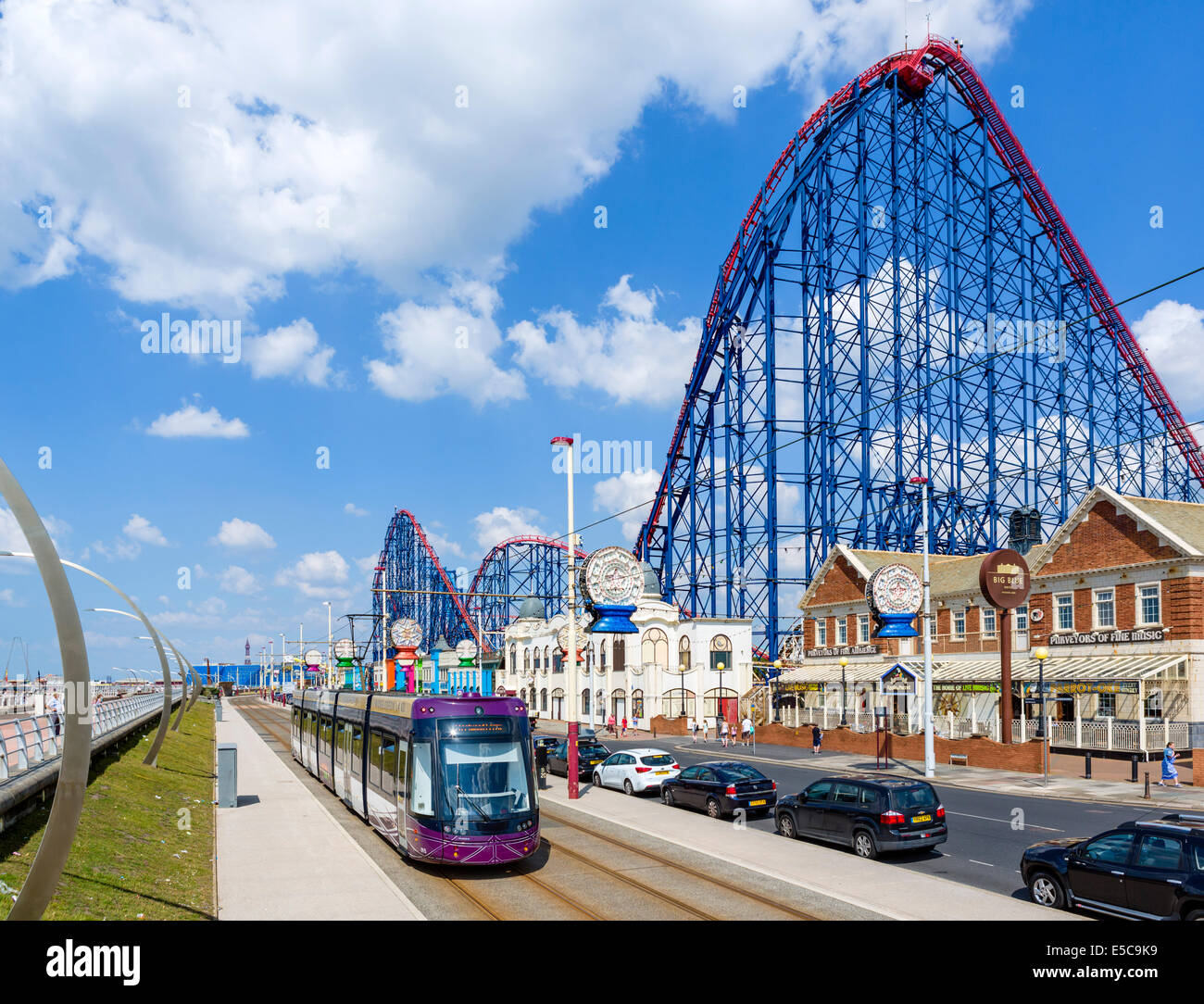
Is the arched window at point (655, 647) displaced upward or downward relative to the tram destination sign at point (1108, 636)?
downward

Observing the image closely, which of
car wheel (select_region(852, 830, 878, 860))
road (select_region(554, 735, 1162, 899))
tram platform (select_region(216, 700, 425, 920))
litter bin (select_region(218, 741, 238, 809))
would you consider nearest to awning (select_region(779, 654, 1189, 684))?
road (select_region(554, 735, 1162, 899))

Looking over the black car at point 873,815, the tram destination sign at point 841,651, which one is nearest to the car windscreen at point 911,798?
the black car at point 873,815

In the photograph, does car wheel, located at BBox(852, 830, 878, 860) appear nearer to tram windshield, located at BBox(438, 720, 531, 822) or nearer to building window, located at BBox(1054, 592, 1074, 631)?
tram windshield, located at BBox(438, 720, 531, 822)

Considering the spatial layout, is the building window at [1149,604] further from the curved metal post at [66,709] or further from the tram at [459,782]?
the curved metal post at [66,709]

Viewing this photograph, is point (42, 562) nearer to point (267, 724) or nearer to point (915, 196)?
point (915, 196)

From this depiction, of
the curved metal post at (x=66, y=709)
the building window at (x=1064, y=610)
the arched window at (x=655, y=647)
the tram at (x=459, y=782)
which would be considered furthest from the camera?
Result: the arched window at (x=655, y=647)

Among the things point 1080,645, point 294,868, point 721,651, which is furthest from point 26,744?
point 721,651
